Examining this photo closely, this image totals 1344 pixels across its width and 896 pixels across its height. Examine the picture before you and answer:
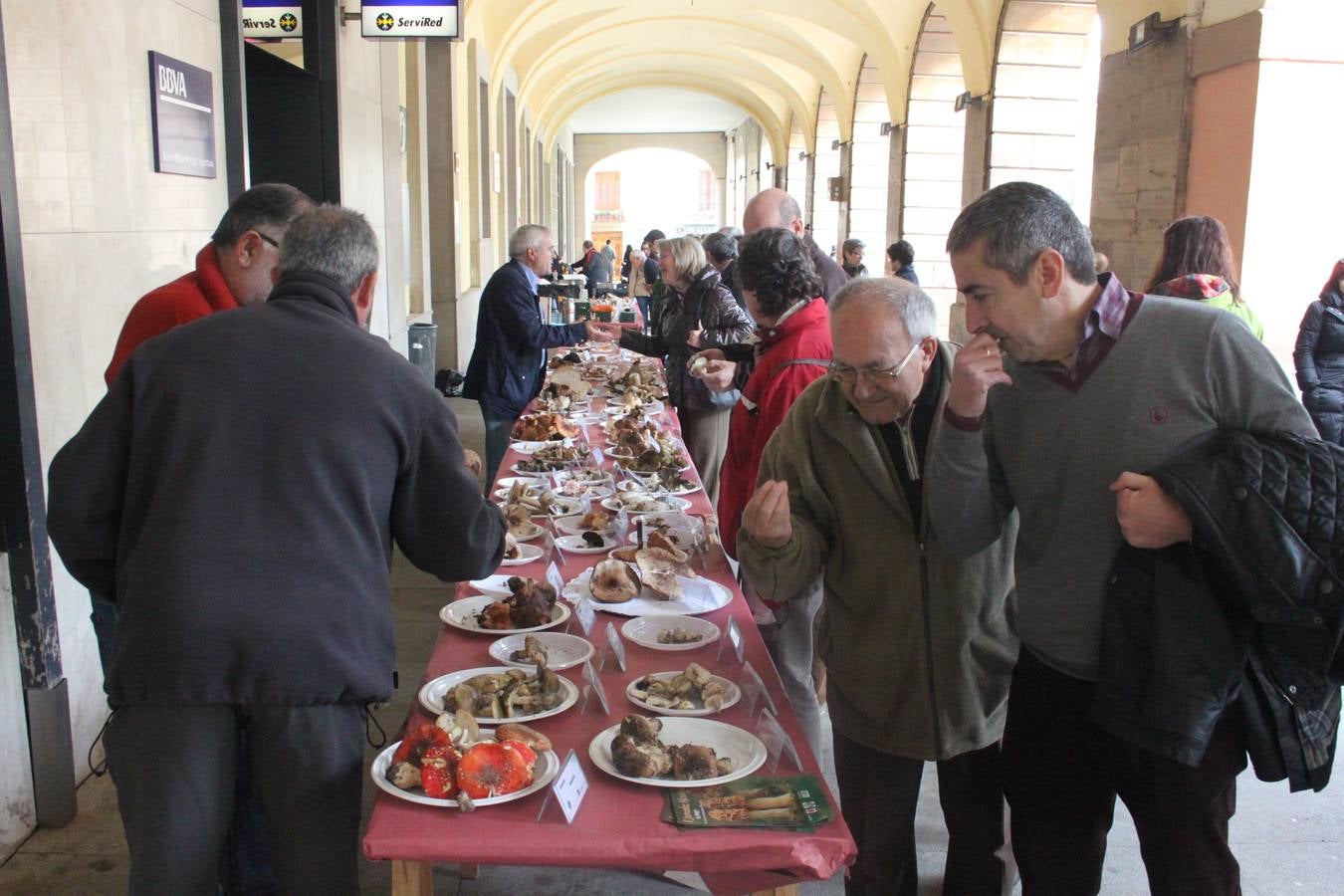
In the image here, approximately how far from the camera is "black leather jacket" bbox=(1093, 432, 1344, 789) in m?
1.54

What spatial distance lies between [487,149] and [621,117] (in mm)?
19864

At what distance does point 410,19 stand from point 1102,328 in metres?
5.29

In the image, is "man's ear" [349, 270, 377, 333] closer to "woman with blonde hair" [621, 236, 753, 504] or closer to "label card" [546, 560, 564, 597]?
"label card" [546, 560, 564, 597]

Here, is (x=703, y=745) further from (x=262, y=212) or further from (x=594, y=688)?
(x=262, y=212)

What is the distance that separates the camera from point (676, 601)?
8.68ft

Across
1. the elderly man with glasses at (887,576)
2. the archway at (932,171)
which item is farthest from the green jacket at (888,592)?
the archway at (932,171)

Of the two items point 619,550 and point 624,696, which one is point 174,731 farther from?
point 619,550

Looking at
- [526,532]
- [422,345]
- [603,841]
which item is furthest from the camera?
[422,345]

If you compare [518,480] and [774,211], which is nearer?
[518,480]

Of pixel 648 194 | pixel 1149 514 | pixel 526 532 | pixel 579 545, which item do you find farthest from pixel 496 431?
pixel 648 194

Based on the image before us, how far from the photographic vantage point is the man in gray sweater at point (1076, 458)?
1.69 meters

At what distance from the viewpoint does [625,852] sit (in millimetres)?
1605

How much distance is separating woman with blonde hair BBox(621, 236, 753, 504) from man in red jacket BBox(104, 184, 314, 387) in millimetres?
2834

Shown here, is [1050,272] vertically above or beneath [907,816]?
above
